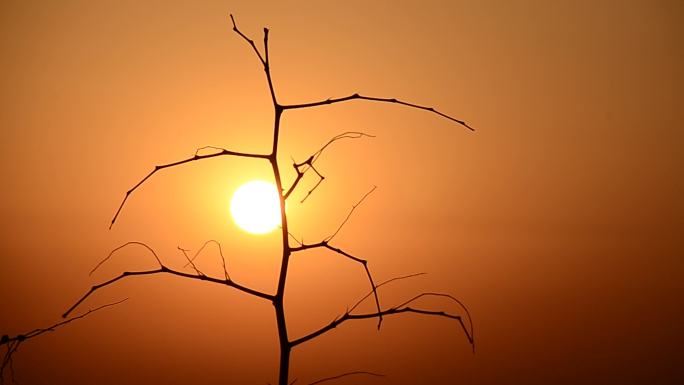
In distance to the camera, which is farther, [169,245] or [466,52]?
[169,245]

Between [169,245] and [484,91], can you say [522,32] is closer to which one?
[484,91]

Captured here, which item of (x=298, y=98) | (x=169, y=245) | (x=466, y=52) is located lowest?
(x=169, y=245)

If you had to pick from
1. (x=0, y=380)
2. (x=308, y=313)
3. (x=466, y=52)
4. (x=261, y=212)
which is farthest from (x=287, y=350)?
(x=308, y=313)

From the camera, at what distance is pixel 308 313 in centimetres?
246

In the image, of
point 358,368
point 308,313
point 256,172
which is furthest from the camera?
point 358,368

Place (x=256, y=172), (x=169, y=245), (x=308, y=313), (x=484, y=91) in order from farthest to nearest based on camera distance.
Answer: (x=308, y=313)
(x=169, y=245)
(x=256, y=172)
(x=484, y=91)

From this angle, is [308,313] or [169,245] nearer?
[169,245]

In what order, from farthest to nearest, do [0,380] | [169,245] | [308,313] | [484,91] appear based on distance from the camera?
1. [308,313]
2. [169,245]
3. [484,91]
4. [0,380]

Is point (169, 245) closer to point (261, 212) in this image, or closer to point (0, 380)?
point (261, 212)

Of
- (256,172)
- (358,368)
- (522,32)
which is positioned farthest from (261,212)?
(358,368)

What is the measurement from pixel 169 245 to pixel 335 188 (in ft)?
2.37

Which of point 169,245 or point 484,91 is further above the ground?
point 484,91

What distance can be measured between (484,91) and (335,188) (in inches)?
23.2

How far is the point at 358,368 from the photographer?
2646mm
